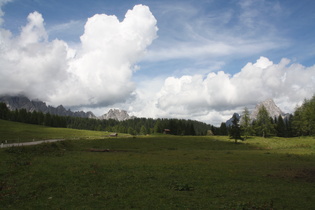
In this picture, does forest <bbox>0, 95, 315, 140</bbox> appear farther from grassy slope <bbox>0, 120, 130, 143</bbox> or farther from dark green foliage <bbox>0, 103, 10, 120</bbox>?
grassy slope <bbox>0, 120, 130, 143</bbox>

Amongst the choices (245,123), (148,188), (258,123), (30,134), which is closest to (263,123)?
(258,123)

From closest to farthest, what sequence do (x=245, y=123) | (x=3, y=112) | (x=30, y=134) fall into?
(x=30, y=134), (x=245, y=123), (x=3, y=112)

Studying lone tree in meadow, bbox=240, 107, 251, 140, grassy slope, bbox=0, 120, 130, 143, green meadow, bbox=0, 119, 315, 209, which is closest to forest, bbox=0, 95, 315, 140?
lone tree in meadow, bbox=240, 107, 251, 140

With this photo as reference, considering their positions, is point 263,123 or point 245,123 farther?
point 263,123

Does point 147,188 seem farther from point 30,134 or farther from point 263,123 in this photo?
point 263,123

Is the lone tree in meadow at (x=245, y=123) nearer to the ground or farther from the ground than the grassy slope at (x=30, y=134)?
farther from the ground

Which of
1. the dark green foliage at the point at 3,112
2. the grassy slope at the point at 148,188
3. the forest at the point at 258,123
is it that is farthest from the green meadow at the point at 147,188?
the dark green foliage at the point at 3,112

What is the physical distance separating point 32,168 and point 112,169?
31.7 ft

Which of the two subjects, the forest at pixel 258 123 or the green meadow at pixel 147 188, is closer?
the green meadow at pixel 147 188

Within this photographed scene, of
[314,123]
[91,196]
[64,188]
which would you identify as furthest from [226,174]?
[314,123]

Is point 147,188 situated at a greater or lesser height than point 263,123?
lesser

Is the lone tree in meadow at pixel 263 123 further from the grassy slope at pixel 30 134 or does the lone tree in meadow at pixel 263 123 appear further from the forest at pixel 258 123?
the grassy slope at pixel 30 134

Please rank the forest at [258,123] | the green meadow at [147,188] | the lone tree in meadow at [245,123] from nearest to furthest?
the green meadow at [147,188]
the forest at [258,123]
the lone tree in meadow at [245,123]

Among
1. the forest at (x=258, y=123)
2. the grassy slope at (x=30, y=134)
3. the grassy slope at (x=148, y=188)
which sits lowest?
the grassy slope at (x=30, y=134)
